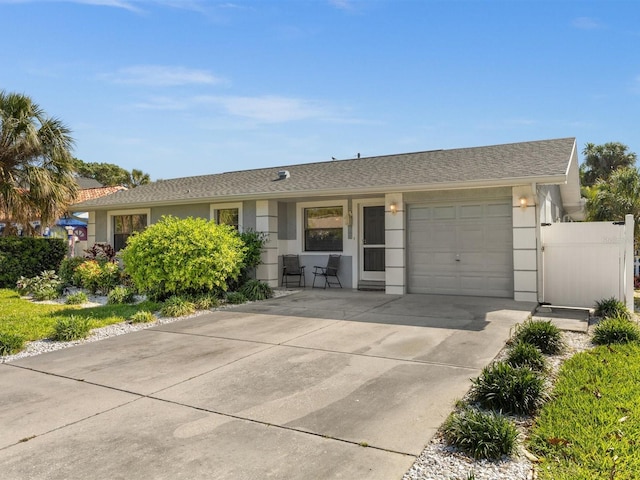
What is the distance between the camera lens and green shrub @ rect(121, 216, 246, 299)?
8.87 metres

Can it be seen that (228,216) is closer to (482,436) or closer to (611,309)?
(611,309)

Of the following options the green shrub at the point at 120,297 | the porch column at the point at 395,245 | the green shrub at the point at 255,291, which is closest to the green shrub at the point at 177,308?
the green shrub at the point at 255,291

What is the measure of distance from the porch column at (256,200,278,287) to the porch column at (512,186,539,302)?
20.1 feet

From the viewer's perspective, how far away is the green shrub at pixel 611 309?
7273 mm

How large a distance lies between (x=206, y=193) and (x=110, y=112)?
4524 mm

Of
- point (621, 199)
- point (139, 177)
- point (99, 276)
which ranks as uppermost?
point (139, 177)

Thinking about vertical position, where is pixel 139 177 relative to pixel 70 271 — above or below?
above

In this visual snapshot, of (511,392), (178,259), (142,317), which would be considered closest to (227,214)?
(178,259)

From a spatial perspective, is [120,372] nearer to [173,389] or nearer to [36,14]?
[173,389]

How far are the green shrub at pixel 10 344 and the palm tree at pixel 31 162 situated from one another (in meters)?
7.71

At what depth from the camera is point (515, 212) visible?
8.67 m

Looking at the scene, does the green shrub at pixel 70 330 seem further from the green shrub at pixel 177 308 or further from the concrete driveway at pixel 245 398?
the green shrub at pixel 177 308

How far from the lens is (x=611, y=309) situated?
7.47 m

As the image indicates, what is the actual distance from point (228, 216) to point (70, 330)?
6288 mm
